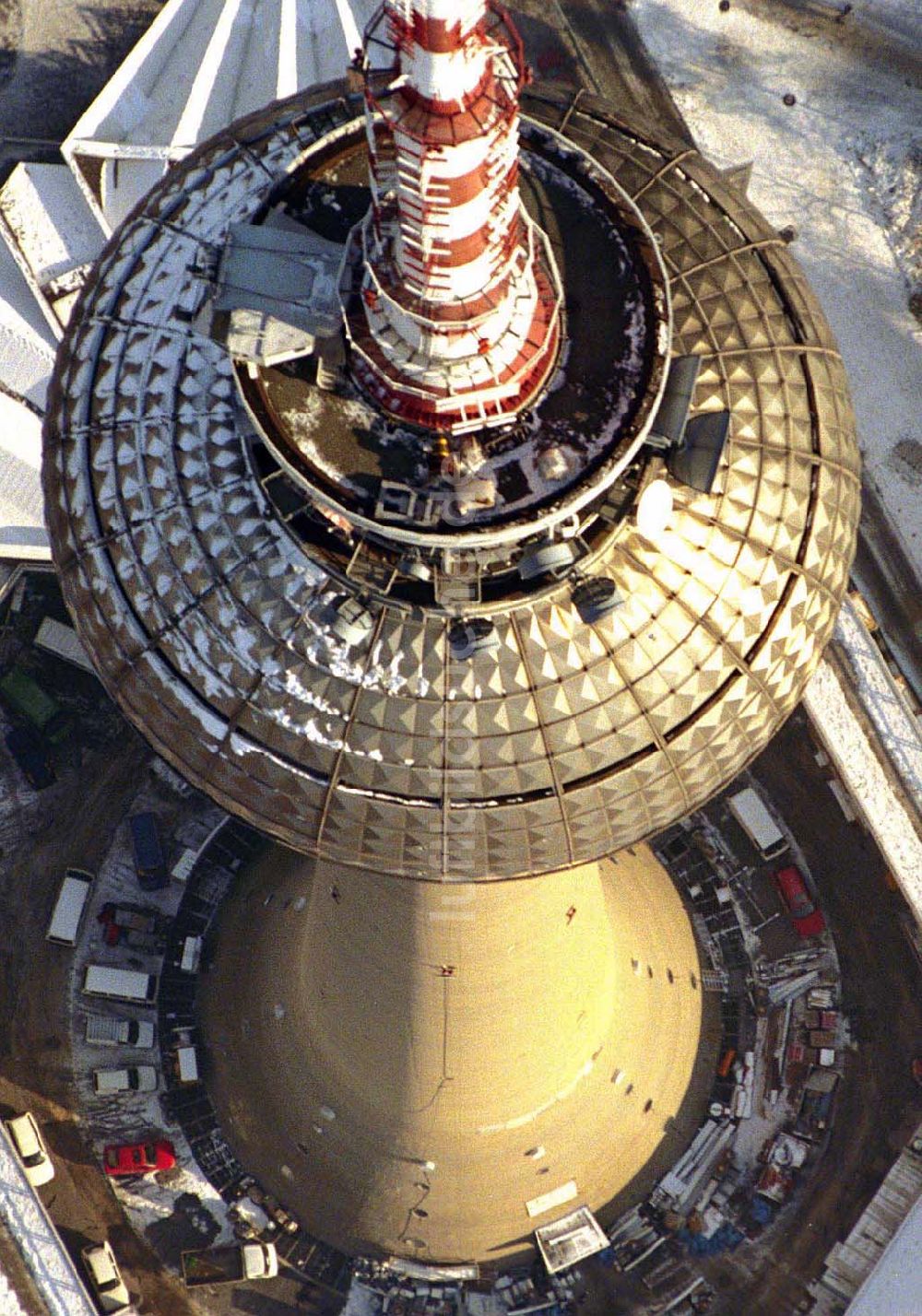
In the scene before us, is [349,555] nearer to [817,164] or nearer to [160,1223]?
[160,1223]

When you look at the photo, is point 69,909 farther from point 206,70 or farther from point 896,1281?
point 206,70

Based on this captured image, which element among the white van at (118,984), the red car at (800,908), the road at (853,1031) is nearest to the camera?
the road at (853,1031)

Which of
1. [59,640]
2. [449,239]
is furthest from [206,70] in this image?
[449,239]

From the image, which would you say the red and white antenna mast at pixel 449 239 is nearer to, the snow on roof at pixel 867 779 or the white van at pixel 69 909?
the snow on roof at pixel 867 779

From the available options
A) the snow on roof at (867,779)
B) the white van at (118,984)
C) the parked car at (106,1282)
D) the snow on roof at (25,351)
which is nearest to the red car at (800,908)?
the snow on roof at (867,779)

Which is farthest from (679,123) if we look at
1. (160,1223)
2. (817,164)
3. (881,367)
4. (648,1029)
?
(160,1223)
